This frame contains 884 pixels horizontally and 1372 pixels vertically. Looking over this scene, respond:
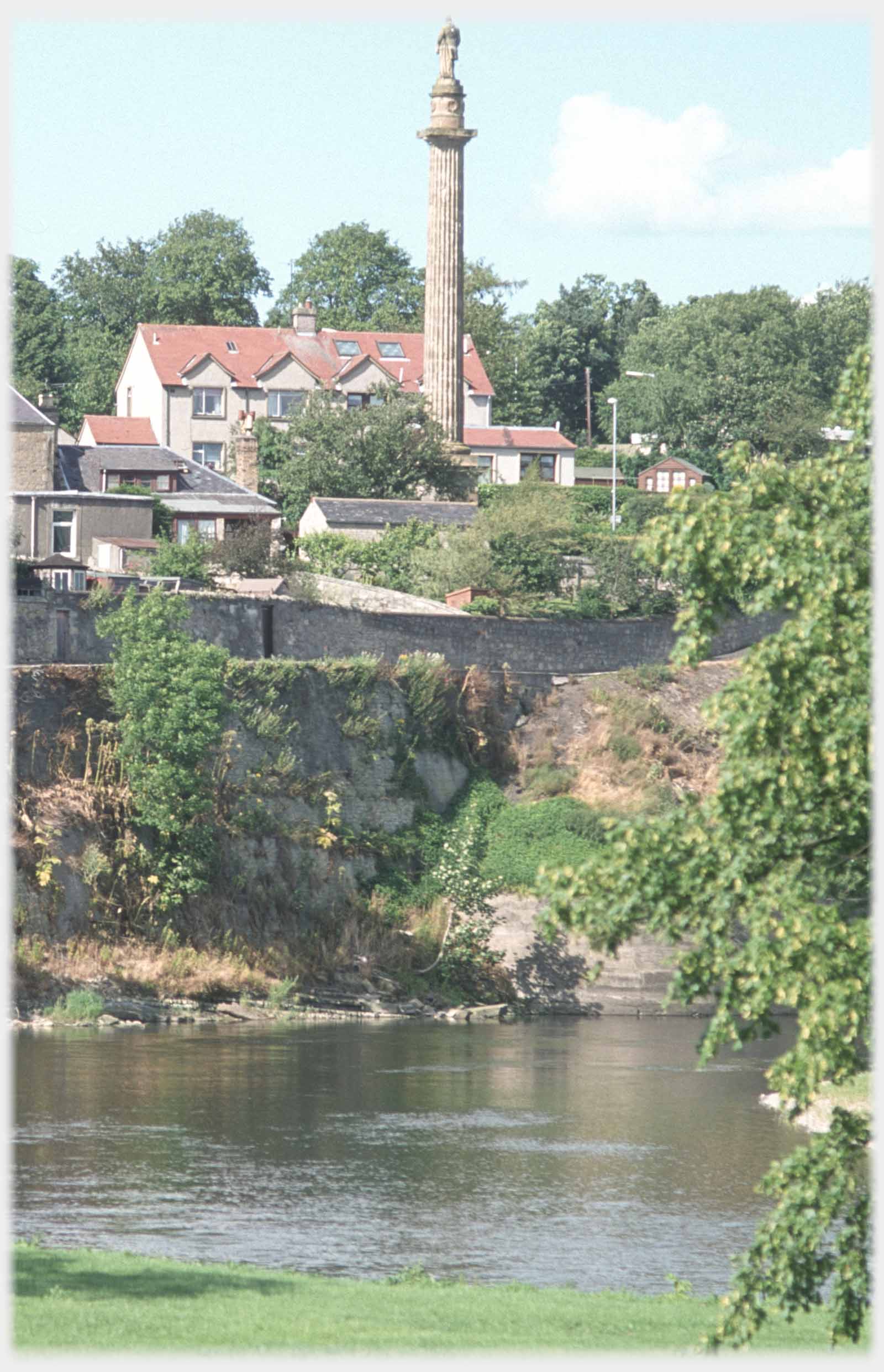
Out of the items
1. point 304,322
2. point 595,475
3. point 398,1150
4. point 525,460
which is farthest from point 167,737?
point 595,475

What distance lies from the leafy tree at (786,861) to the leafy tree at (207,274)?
103 meters

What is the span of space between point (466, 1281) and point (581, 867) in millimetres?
8618

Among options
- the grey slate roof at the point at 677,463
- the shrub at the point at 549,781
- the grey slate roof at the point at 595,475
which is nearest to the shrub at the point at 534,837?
the shrub at the point at 549,781

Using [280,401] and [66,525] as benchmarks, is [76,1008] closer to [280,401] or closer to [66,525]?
[66,525]

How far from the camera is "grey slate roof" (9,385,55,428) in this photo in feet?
220

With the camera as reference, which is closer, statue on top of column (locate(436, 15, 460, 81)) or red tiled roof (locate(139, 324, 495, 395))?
statue on top of column (locate(436, 15, 460, 81))

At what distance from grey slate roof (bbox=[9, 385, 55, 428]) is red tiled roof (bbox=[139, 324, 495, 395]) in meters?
25.3

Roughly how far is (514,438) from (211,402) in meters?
16.2

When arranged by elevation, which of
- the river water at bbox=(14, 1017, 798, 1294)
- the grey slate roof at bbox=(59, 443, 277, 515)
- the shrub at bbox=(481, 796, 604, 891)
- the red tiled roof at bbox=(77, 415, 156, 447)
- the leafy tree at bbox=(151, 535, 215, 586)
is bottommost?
the river water at bbox=(14, 1017, 798, 1294)

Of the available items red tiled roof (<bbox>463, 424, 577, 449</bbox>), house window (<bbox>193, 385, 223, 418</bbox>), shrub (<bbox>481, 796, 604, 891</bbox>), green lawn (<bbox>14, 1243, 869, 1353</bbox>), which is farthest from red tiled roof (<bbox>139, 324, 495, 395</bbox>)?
green lawn (<bbox>14, 1243, 869, 1353</bbox>)

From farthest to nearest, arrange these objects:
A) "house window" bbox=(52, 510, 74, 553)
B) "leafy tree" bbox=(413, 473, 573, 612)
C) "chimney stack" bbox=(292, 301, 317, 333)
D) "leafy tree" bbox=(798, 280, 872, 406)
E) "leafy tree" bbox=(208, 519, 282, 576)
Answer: "leafy tree" bbox=(798, 280, 872, 406)
"chimney stack" bbox=(292, 301, 317, 333)
"house window" bbox=(52, 510, 74, 553)
"leafy tree" bbox=(413, 473, 573, 612)
"leafy tree" bbox=(208, 519, 282, 576)

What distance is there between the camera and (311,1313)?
17734 mm

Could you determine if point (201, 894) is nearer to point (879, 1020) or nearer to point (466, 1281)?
point (466, 1281)

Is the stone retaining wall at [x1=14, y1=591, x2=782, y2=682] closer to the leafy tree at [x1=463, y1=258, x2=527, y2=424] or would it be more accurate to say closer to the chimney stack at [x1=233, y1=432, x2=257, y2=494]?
the chimney stack at [x1=233, y1=432, x2=257, y2=494]
